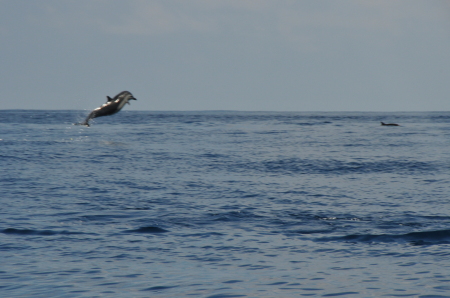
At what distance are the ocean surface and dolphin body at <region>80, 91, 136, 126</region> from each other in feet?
13.2

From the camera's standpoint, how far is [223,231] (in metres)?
14.7

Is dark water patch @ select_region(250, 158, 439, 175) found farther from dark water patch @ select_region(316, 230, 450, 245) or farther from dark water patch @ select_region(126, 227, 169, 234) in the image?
dark water patch @ select_region(126, 227, 169, 234)

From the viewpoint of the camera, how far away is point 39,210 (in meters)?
17.0

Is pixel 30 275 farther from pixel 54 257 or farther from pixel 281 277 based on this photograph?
pixel 281 277

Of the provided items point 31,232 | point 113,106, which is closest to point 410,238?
point 31,232

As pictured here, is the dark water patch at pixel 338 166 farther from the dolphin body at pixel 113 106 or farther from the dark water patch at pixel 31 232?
the dark water patch at pixel 31 232

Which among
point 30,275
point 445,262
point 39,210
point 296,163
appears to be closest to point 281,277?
point 445,262

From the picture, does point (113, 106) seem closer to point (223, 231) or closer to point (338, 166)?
point (338, 166)

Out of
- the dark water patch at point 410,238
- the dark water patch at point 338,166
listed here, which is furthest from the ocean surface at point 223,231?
the dark water patch at point 338,166

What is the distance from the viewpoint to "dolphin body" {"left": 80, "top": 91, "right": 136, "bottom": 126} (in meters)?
31.7

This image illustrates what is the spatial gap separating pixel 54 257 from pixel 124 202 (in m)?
6.90

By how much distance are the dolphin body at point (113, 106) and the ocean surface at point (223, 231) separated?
4.02m

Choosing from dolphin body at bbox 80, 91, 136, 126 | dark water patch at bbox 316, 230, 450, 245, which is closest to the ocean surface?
dark water patch at bbox 316, 230, 450, 245

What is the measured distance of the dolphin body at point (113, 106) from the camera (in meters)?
31.7
